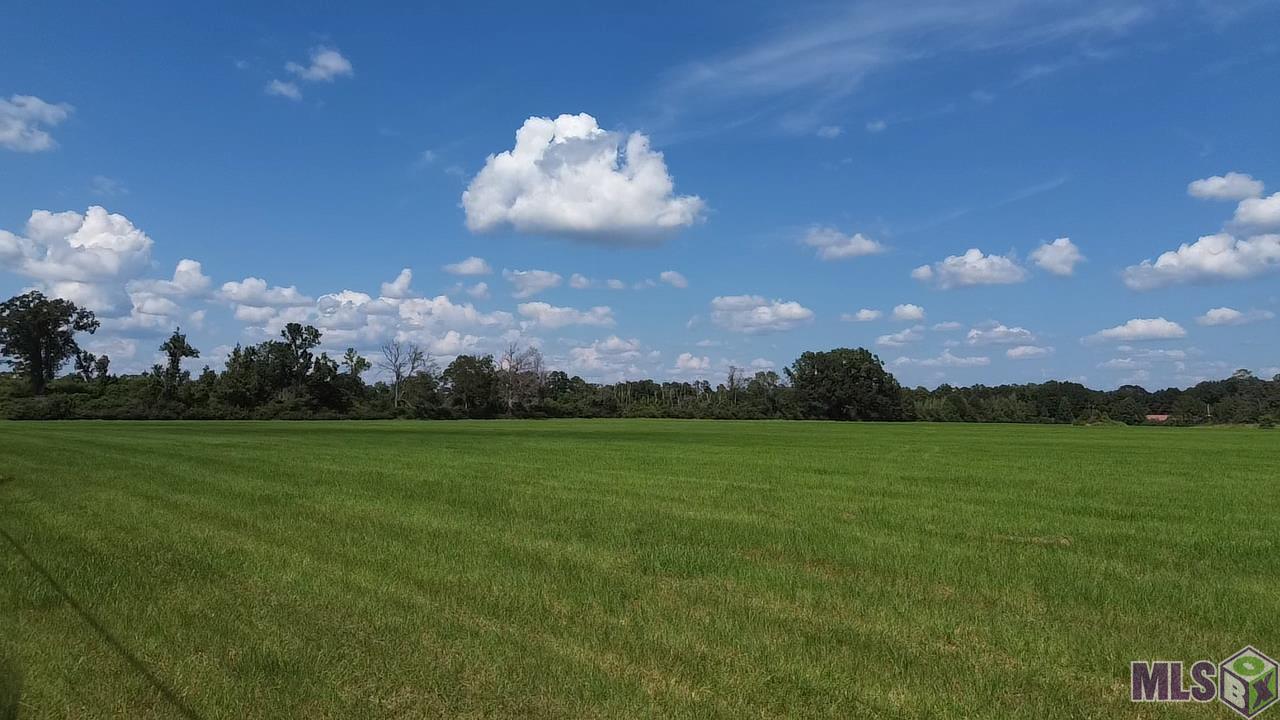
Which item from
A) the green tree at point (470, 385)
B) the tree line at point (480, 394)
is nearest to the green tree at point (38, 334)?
the tree line at point (480, 394)

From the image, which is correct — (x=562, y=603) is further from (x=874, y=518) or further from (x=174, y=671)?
(x=874, y=518)

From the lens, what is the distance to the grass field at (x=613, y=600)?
5.62 m

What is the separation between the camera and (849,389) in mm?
140250

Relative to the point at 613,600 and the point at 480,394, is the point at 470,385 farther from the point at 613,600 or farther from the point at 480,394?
the point at 613,600

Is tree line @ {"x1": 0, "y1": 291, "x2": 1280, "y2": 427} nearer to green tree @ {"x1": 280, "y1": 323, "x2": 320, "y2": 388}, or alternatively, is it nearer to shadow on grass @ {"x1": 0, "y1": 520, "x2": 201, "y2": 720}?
green tree @ {"x1": 280, "y1": 323, "x2": 320, "y2": 388}

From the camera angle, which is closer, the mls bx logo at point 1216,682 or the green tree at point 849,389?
the mls bx logo at point 1216,682

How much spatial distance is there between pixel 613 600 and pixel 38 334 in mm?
141558

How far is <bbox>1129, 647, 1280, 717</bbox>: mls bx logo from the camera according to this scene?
5.66 m

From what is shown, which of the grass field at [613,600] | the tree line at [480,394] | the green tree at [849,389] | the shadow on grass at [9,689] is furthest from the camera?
the green tree at [849,389]

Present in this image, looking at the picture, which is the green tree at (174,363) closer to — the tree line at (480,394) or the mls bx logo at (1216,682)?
the tree line at (480,394)

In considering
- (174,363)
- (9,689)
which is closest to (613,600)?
(9,689)

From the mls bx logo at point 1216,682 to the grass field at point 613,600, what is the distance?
18cm

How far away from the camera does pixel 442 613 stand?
24.9 feet

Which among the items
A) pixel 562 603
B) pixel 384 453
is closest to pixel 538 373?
pixel 384 453
